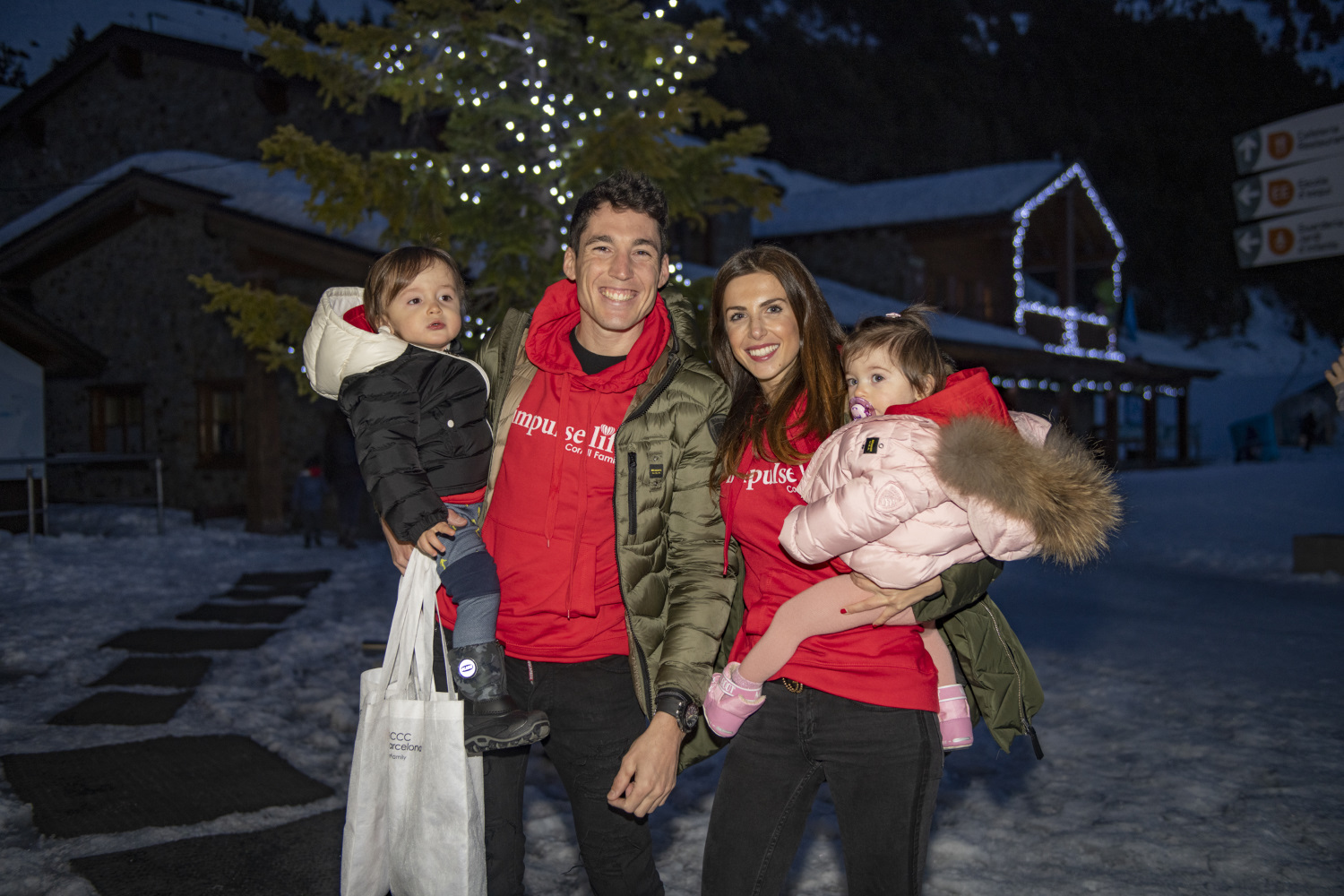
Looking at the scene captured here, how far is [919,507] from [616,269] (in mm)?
1025

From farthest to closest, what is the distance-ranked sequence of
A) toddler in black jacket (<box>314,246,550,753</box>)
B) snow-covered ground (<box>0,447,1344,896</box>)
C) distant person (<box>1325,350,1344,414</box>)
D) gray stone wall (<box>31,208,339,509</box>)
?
gray stone wall (<box>31,208,339,509</box>)
distant person (<box>1325,350,1344,414</box>)
snow-covered ground (<box>0,447,1344,896</box>)
toddler in black jacket (<box>314,246,550,753</box>)

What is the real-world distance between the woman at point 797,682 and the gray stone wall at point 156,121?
1596cm

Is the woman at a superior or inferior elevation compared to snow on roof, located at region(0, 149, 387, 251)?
inferior

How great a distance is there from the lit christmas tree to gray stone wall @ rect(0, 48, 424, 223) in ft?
30.8

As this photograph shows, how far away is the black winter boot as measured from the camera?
2.31m

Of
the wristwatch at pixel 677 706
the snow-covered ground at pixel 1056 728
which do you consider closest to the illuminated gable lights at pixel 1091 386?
the snow-covered ground at pixel 1056 728

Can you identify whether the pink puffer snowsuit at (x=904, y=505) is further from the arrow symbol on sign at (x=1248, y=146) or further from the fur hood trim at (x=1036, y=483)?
the arrow symbol on sign at (x=1248, y=146)

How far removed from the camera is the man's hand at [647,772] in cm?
225

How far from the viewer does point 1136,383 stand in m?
31.3

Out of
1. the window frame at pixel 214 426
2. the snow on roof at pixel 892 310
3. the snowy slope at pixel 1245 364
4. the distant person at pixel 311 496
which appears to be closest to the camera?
the distant person at pixel 311 496

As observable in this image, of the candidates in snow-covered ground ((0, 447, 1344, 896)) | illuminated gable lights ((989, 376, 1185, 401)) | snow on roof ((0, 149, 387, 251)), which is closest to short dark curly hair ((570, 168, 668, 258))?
snow-covered ground ((0, 447, 1344, 896))

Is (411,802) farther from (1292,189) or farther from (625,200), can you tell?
(1292,189)

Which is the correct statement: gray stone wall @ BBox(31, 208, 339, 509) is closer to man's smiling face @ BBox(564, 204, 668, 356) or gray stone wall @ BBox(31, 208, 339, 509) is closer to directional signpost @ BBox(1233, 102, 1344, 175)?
directional signpost @ BBox(1233, 102, 1344, 175)

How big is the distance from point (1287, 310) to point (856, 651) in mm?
71621
